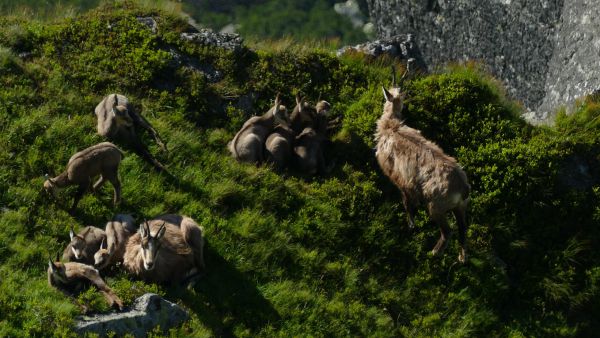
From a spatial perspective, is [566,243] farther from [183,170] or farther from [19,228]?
[19,228]

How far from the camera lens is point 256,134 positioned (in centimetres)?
1511

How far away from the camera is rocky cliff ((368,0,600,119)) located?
16.9 meters

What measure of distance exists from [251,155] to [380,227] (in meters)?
2.54

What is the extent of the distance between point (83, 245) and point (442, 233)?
5483 millimetres

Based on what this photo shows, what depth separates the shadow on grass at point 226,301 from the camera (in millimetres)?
11898

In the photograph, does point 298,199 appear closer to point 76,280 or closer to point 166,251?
point 166,251

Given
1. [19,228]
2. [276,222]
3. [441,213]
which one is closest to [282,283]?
[276,222]

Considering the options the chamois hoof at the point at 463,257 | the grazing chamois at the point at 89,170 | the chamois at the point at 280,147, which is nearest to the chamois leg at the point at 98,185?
the grazing chamois at the point at 89,170

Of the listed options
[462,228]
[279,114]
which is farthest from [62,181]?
[462,228]

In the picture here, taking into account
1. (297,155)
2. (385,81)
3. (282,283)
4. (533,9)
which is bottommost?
(282,283)

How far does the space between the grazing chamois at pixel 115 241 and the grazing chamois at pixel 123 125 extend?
183cm

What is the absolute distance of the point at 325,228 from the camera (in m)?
14.1

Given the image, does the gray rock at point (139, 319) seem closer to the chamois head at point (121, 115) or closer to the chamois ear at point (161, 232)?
the chamois ear at point (161, 232)

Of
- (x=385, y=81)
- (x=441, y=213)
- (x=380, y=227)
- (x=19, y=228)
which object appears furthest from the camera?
(x=385, y=81)
